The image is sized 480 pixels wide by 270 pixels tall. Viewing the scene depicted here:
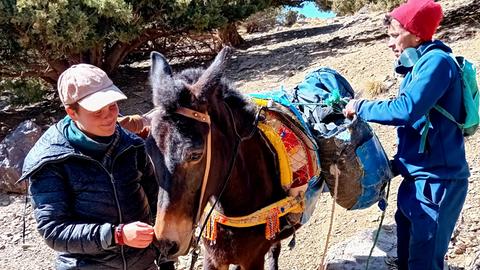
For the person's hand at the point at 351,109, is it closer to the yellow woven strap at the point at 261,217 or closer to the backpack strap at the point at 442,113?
the backpack strap at the point at 442,113

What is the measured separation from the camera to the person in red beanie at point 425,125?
244 cm

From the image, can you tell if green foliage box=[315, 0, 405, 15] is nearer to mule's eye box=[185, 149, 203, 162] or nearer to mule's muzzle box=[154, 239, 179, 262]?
mule's eye box=[185, 149, 203, 162]

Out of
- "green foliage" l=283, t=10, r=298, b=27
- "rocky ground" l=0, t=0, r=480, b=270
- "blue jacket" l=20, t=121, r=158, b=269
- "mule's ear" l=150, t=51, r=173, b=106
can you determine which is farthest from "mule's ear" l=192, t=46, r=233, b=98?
"green foliage" l=283, t=10, r=298, b=27

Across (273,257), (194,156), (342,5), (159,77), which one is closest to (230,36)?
(342,5)

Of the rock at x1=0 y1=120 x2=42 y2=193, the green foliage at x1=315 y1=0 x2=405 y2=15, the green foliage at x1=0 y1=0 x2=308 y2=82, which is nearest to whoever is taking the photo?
the rock at x1=0 y1=120 x2=42 y2=193

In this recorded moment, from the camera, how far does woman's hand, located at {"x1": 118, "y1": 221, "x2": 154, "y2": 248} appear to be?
199cm

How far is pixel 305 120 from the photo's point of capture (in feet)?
10.2

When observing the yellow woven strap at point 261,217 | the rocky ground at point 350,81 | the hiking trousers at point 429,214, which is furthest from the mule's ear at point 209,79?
the rocky ground at point 350,81

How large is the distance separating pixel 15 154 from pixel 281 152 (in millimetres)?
4468

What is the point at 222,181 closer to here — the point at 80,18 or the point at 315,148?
the point at 315,148

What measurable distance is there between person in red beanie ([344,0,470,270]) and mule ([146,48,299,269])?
608mm

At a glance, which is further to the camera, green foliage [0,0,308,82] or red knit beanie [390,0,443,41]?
green foliage [0,0,308,82]

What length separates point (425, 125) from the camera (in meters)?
2.61

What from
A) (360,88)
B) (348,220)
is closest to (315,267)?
(348,220)
